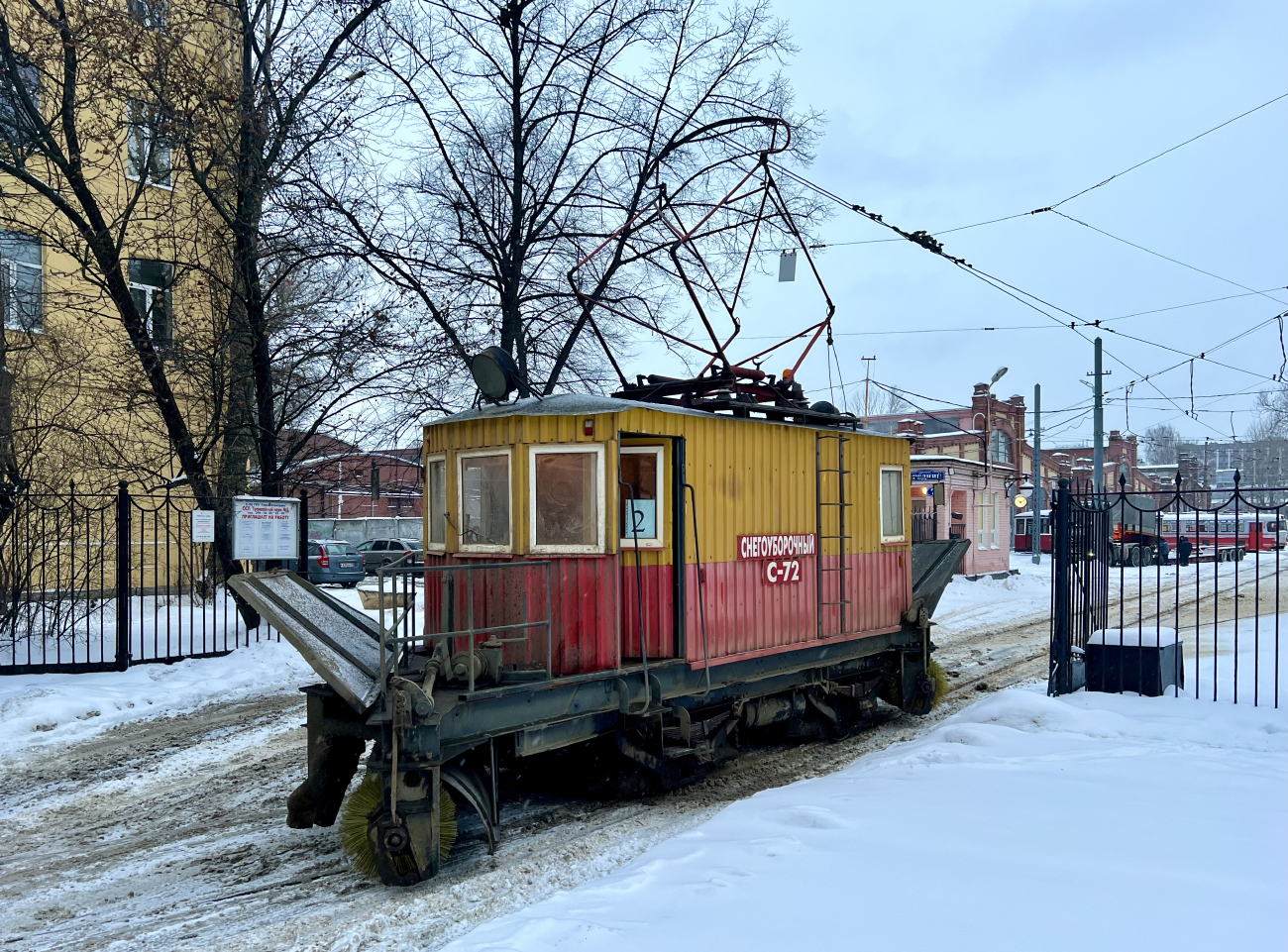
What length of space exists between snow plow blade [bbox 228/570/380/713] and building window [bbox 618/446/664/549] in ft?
7.01

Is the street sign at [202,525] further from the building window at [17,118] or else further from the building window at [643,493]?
the building window at [643,493]

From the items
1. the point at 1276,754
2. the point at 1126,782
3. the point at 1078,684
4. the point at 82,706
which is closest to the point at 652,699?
the point at 1126,782

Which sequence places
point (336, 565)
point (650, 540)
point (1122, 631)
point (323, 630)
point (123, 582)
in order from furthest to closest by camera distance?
point (336, 565), point (123, 582), point (1122, 631), point (650, 540), point (323, 630)

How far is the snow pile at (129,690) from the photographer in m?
9.77

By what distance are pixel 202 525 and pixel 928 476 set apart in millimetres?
22725

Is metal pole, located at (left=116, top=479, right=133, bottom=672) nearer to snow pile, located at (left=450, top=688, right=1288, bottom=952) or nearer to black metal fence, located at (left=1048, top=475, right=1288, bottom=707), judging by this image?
snow pile, located at (left=450, top=688, right=1288, bottom=952)

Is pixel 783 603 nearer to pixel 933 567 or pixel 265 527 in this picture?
pixel 933 567

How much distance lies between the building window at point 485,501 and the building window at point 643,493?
3.07ft

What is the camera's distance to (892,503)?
1038 centimetres

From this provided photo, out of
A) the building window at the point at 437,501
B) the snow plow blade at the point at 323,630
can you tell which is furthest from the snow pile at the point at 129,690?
the building window at the point at 437,501

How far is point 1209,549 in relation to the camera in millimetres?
40156

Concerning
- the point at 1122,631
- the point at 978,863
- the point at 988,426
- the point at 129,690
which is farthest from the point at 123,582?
the point at 988,426

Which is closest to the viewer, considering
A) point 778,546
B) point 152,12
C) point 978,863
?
point 978,863

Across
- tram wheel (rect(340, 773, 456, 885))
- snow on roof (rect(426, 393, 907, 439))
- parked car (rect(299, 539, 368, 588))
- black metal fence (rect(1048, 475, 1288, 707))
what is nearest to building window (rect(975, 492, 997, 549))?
black metal fence (rect(1048, 475, 1288, 707))
